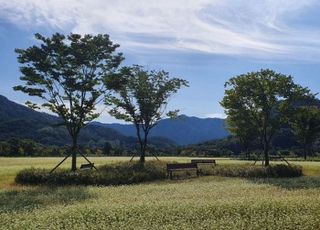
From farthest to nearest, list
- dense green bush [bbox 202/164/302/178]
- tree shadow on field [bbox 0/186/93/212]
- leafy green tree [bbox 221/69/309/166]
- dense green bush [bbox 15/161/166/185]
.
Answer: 1. leafy green tree [bbox 221/69/309/166]
2. dense green bush [bbox 202/164/302/178]
3. dense green bush [bbox 15/161/166/185]
4. tree shadow on field [bbox 0/186/93/212]

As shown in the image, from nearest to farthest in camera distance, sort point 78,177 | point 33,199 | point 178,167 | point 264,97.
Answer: point 33,199 < point 78,177 < point 178,167 < point 264,97

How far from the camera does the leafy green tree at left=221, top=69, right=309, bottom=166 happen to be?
54.8m

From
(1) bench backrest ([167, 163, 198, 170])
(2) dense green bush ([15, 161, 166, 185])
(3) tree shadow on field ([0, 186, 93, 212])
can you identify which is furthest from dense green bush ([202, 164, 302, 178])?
(3) tree shadow on field ([0, 186, 93, 212])

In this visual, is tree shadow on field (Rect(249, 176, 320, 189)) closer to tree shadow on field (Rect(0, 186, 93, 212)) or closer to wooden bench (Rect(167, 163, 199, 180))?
wooden bench (Rect(167, 163, 199, 180))

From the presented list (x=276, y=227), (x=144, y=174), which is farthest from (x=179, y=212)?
(x=144, y=174)

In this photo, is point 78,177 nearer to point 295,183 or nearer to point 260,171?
point 295,183

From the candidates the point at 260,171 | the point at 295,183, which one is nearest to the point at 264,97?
the point at 260,171

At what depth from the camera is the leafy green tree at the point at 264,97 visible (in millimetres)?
54844

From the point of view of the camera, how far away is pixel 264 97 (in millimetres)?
55094

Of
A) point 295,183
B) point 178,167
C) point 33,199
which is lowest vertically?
point 33,199

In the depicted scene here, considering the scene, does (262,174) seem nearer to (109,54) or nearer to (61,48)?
(109,54)

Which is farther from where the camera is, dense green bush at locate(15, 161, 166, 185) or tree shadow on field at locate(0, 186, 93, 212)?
dense green bush at locate(15, 161, 166, 185)

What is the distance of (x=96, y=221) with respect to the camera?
1872 centimetres

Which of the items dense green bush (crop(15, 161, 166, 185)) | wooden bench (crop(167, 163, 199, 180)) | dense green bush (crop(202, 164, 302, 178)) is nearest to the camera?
dense green bush (crop(15, 161, 166, 185))
